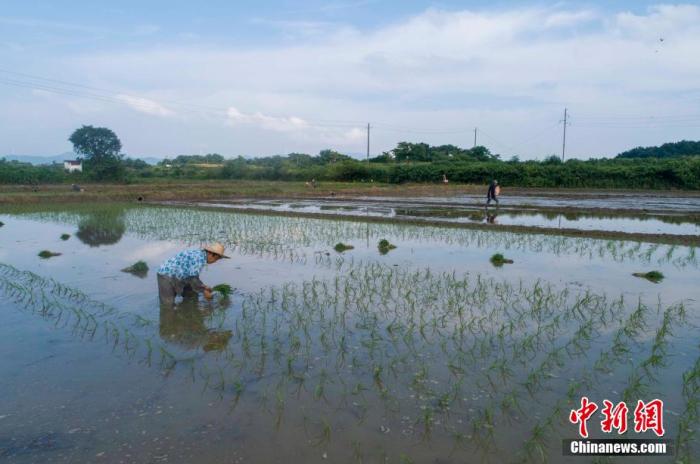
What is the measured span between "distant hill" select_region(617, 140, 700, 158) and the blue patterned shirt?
5310 cm

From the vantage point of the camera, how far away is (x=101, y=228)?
514 inches

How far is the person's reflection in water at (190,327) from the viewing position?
15.3 ft

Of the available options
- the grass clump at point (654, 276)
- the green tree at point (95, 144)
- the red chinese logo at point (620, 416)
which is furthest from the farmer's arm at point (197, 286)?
the green tree at point (95, 144)

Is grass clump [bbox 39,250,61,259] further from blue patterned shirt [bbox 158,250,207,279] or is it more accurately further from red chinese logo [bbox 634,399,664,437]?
red chinese logo [bbox 634,399,664,437]

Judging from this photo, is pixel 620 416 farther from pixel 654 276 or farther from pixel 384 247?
pixel 384 247

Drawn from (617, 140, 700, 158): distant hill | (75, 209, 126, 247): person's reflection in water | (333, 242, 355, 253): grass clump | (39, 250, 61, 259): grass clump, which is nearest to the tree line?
(617, 140, 700, 158): distant hill

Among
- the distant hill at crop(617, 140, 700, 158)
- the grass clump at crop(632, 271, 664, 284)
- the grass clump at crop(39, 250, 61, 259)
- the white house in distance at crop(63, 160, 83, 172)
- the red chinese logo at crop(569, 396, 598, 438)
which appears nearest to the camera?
the red chinese logo at crop(569, 396, 598, 438)

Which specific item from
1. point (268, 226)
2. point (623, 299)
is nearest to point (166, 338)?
point (623, 299)

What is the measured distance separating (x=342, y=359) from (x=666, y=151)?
56.4 m

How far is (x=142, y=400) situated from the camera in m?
3.53

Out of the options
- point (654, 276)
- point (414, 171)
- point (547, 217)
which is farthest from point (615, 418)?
point (414, 171)

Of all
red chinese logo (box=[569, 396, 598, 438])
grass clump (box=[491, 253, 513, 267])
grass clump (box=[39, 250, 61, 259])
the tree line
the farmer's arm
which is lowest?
red chinese logo (box=[569, 396, 598, 438])

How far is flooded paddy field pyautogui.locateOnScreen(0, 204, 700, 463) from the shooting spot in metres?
3.07

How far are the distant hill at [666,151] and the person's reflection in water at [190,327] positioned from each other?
53.1 meters
